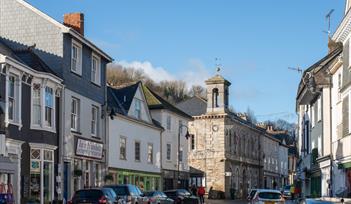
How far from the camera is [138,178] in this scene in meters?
50.0

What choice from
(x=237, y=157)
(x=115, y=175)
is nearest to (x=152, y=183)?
(x=115, y=175)

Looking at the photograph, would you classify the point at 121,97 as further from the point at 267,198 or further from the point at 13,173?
the point at 13,173

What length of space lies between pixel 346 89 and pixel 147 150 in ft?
74.7

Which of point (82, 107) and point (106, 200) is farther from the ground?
point (82, 107)

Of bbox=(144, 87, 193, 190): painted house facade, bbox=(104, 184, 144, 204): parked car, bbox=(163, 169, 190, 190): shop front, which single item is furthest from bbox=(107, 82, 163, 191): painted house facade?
bbox=(104, 184, 144, 204): parked car

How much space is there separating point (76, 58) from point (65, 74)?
2.19m

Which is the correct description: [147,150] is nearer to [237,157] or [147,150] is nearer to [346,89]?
[346,89]

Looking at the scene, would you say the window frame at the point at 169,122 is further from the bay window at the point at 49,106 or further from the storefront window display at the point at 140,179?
the bay window at the point at 49,106

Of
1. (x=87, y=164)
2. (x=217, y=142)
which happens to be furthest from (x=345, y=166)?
(x=217, y=142)

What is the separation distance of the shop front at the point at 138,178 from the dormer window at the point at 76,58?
878cm

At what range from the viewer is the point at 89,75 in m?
39.9

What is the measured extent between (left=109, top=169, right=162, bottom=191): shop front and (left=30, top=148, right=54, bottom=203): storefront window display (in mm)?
10367

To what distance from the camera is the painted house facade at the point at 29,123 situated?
29.1 metres

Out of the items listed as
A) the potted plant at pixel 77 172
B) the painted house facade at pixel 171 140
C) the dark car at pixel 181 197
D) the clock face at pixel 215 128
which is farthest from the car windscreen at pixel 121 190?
the clock face at pixel 215 128
